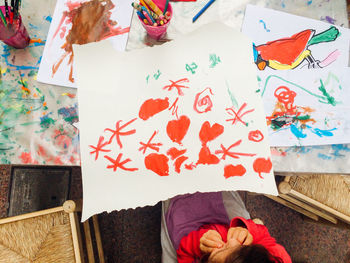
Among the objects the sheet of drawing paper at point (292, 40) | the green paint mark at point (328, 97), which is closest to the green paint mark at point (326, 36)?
the sheet of drawing paper at point (292, 40)

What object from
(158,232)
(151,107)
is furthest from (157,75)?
(158,232)

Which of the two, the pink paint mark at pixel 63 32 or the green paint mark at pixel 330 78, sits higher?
the pink paint mark at pixel 63 32

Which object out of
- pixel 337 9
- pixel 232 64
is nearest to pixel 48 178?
pixel 232 64

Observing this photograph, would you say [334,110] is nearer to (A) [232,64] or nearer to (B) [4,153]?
(A) [232,64]

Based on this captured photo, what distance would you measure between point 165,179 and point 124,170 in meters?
0.10

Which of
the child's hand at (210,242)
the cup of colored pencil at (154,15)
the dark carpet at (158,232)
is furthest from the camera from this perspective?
the dark carpet at (158,232)

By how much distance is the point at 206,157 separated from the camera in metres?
0.55

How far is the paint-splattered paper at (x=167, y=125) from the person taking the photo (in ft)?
1.77

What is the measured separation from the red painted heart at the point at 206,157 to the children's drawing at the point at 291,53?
246 mm

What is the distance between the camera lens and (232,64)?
0.58 meters

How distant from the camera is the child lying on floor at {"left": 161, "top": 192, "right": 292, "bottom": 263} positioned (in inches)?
22.8

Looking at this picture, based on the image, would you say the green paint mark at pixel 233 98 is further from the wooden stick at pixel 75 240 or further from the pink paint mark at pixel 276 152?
the wooden stick at pixel 75 240

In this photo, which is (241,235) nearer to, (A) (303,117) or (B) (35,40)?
(A) (303,117)

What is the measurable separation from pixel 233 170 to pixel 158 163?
17cm
